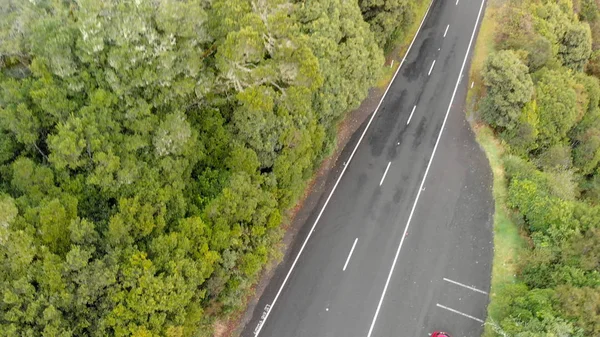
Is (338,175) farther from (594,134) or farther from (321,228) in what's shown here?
(594,134)

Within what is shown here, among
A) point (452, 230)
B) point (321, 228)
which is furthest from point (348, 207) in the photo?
point (452, 230)

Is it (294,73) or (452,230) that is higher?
(294,73)

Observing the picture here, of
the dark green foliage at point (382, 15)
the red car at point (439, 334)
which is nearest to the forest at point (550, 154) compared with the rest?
the red car at point (439, 334)

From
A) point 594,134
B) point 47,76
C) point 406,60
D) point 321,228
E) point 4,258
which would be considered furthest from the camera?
point 406,60

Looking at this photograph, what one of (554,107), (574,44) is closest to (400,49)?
(554,107)

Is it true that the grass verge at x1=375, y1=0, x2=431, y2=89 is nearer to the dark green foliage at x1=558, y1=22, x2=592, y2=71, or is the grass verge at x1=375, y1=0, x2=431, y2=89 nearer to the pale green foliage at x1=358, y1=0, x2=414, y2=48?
the pale green foliage at x1=358, y1=0, x2=414, y2=48

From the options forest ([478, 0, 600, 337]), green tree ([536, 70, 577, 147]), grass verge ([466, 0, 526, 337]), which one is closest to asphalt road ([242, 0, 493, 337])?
Result: grass verge ([466, 0, 526, 337])

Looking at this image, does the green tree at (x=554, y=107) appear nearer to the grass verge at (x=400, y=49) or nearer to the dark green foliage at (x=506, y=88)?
the dark green foliage at (x=506, y=88)
